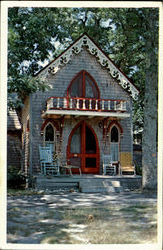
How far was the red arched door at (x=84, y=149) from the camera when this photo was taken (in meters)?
16.2

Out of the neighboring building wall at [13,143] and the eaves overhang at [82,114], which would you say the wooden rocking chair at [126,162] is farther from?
the neighboring building wall at [13,143]

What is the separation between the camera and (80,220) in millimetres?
7559

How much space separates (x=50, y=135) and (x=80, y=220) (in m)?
8.81

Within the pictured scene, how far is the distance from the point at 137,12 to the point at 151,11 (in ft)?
3.18

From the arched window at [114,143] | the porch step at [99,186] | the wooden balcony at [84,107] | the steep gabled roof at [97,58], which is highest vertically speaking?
the steep gabled roof at [97,58]

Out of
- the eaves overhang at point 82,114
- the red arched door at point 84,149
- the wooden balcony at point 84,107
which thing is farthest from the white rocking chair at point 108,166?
the wooden balcony at point 84,107

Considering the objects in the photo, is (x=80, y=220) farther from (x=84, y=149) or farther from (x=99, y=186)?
(x=84, y=149)

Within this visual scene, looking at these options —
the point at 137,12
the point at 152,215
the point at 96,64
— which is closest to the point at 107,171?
the point at 96,64

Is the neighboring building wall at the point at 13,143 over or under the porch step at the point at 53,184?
over

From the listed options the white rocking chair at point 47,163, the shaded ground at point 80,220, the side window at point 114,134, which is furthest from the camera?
the side window at point 114,134

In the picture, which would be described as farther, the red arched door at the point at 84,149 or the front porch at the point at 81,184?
the red arched door at the point at 84,149

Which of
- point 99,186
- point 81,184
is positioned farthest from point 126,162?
point 81,184

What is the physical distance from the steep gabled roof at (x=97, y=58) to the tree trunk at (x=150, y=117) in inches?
158

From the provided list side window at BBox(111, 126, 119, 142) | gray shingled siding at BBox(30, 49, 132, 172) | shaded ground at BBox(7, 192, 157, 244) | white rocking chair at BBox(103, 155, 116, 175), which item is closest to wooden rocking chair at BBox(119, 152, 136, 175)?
white rocking chair at BBox(103, 155, 116, 175)
